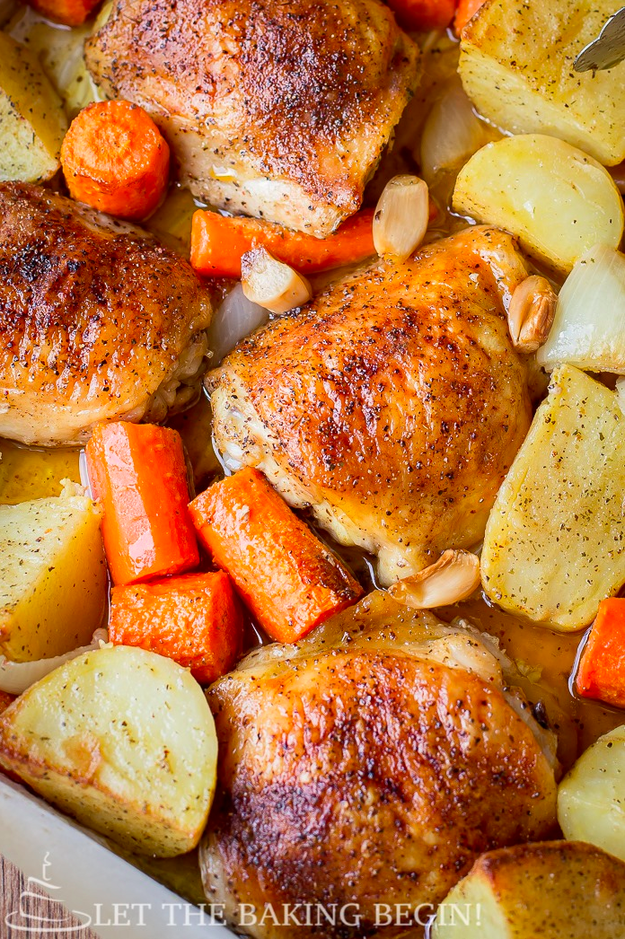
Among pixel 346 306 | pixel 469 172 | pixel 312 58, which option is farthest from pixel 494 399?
pixel 312 58

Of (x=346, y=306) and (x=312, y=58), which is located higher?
(x=312, y=58)

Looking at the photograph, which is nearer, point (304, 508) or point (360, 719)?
point (360, 719)

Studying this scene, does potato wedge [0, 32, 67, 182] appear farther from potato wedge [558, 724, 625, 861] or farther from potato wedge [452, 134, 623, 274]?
potato wedge [558, 724, 625, 861]

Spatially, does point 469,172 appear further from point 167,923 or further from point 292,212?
point 167,923

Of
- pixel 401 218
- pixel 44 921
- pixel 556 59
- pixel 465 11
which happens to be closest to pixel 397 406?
pixel 401 218

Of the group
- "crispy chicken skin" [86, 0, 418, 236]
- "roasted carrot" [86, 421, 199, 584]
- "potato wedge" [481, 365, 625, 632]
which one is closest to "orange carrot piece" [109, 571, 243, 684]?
"roasted carrot" [86, 421, 199, 584]

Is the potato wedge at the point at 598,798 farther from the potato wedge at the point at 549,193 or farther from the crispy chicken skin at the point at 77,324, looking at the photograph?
the crispy chicken skin at the point at 77,324

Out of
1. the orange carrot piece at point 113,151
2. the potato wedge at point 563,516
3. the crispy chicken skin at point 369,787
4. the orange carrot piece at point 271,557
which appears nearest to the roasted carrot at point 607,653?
the potato wedge at point 563,516
